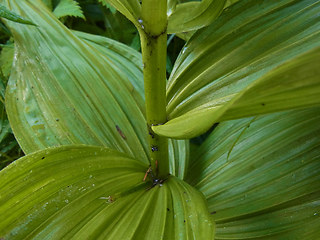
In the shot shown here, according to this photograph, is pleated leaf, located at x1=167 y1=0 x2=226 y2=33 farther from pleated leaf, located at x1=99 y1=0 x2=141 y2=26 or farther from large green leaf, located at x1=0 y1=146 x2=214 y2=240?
large green leaf, located at x1=0 y1=146 x2=214 y2=240

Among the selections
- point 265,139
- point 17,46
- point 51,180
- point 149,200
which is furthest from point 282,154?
point 17,46

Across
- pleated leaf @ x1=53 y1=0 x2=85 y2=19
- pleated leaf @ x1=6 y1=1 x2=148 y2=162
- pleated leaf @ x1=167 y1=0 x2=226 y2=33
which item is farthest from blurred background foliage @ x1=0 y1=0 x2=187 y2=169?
pleated leaf @ x1=167 y1=0 x2=226 y2=33

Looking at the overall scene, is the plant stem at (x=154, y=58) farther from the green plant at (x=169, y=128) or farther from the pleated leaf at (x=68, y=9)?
the pleated leaf at (x=68, y=9)

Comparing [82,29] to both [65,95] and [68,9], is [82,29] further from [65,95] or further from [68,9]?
[65,95]

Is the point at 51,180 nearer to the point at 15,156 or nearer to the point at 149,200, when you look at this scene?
the point at 149,200

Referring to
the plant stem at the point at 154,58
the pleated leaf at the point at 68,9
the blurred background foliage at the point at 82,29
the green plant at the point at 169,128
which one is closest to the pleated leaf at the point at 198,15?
the green plant at the point at 169,128
